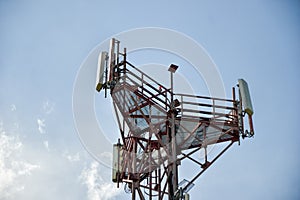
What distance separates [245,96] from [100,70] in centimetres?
681

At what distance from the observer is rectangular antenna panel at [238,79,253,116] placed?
2577 cm

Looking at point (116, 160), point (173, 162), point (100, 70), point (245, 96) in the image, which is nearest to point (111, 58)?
point (100, 70)

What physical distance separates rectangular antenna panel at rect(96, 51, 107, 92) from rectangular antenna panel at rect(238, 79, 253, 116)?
6.42 metres

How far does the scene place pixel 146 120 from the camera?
25.7 m

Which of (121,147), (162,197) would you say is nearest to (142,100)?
(121,147)

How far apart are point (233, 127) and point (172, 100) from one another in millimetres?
3086

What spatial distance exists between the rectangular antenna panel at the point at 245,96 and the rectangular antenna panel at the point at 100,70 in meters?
6.42

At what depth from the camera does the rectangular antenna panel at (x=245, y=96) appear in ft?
84.5

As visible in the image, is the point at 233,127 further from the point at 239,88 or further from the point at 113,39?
the point at 113,39

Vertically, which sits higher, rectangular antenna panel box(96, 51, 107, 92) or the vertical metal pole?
rectangular antenna panel box(96, 51, 107, 92)

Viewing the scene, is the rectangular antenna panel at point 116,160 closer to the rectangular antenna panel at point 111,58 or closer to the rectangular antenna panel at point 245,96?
the rectangular antenna panel at point 111,58

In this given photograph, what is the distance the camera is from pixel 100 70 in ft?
86.1

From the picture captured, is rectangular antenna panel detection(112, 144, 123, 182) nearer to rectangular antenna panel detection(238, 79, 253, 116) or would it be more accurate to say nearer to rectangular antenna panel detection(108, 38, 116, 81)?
rectangular antenna panel detection(108, 38, 116, 81)

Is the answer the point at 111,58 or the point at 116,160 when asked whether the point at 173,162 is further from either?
the point at 111,58
